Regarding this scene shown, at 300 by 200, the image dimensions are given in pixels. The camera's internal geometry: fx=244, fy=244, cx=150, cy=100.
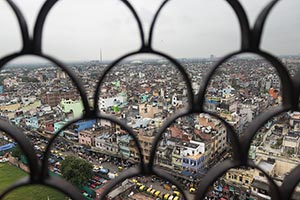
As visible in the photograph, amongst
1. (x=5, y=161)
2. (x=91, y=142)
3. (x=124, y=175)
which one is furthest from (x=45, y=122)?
Result: (x=124, y=175)

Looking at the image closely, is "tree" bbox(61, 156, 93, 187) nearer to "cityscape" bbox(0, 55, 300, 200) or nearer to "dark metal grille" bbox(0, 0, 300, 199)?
"cityscape" bbox(0, 55, 300, 200)

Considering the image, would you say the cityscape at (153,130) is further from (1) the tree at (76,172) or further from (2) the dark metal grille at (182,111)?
(2) the dark metal grille at (182,111)

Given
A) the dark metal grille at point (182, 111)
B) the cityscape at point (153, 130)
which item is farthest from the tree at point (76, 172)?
the dark metal grille at point (182, 111)

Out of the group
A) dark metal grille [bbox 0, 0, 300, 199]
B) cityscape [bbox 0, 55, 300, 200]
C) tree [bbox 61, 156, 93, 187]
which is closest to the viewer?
dark metal grille [bbox 0, 0, 300, 199]

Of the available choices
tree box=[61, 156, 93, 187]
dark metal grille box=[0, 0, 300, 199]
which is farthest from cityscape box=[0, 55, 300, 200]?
dark metal grille box=[0, 0, 300, 199]

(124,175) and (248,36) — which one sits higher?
(248,36)

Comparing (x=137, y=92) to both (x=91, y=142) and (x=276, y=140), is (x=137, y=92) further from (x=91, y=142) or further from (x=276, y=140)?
(x=276, y=140)

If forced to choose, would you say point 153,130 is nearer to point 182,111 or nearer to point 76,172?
point 76,172

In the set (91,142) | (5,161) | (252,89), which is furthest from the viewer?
(252,89)
